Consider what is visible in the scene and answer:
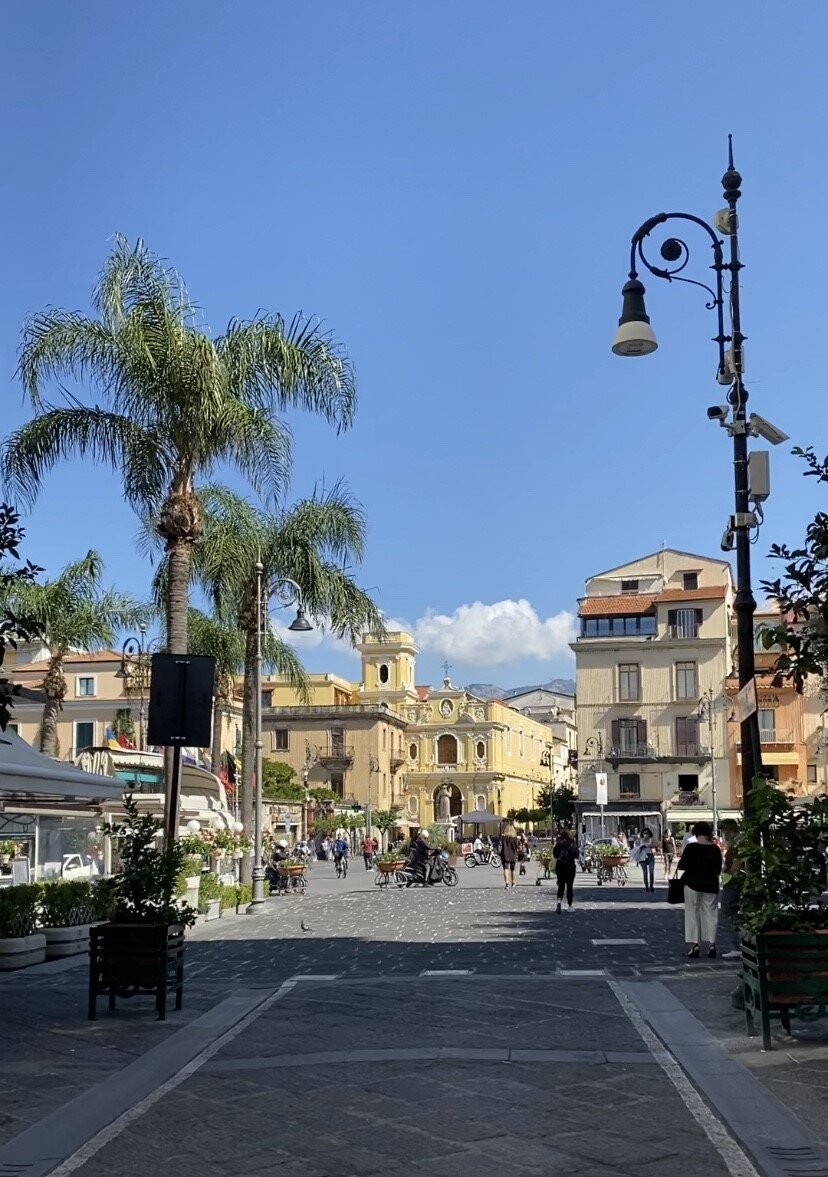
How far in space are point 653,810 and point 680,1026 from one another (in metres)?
61.4

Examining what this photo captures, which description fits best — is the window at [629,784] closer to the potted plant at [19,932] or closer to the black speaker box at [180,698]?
the potted plant at [19,932]

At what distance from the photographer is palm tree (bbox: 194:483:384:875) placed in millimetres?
31266

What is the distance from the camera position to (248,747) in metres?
33.5

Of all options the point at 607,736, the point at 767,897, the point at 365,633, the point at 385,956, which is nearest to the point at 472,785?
the point at 607,736

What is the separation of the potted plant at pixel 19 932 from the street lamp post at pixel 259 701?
1075 cm

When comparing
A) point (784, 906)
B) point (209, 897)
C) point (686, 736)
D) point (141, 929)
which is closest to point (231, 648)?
point (209, 897)

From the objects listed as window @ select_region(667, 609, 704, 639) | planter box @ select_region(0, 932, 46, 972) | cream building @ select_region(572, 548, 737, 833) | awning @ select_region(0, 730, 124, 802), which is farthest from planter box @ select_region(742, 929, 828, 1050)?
window @ select_region(667, 609, 704, 639)

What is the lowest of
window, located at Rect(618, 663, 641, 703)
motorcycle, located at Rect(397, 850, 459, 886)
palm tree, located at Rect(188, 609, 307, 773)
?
motorcycle, located at Rect(397, 850, 459, 886)

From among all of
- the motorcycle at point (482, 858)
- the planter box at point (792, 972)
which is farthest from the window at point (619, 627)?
the planter box at point (792, 972)

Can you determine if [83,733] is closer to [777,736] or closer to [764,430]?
[777,736]

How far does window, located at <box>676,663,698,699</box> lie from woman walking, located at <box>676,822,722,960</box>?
56.4m

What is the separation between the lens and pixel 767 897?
8844mm

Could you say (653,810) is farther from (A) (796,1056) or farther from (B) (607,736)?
(A) (796,1056)

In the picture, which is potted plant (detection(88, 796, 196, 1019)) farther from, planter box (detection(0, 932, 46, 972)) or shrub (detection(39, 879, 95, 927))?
shrub (detection(39, 879, 95, 927))
